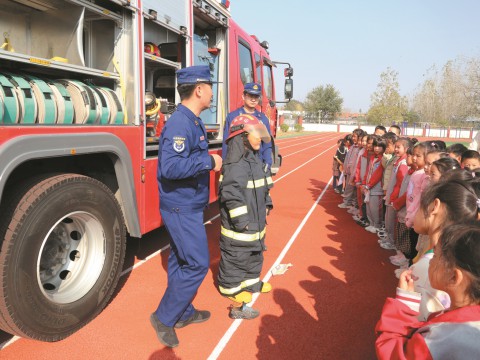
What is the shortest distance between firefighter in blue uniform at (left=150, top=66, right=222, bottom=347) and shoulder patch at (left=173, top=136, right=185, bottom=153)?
2 centimetres

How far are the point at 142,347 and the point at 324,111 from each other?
72.6 meters

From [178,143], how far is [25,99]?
3.23ft

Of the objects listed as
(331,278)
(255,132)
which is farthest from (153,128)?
(331,278)

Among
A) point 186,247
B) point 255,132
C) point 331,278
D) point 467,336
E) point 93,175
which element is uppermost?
point 255,132

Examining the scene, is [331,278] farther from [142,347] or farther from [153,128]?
[153,128]

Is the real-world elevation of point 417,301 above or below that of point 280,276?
above

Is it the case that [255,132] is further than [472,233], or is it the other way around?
[255,132]

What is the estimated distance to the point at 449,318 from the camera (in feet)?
3.76

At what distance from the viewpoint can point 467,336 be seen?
3.53ft

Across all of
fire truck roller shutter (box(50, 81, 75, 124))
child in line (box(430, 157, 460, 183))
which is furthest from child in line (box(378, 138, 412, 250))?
fire truck roller shutter (box(50, 81, 75, 124))

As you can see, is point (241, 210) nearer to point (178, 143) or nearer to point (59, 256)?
point (178, 143)

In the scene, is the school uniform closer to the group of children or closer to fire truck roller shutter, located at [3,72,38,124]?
the group of children

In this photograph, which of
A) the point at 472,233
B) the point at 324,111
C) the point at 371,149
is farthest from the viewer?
the point at 324,111

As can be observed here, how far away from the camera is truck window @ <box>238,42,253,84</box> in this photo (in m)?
5.76
